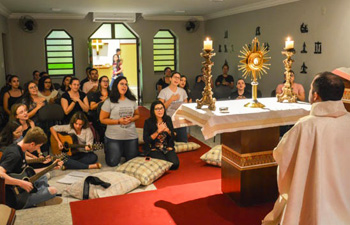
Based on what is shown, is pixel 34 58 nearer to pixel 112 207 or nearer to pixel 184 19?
pixel 184 19

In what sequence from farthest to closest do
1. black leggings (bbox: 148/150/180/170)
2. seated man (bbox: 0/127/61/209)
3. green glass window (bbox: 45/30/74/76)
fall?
green glass window (bbox: 45/30/74/76) < black leggings (bbox: 148/150/180/170) < seated man (bbox: 0/127/61/209)

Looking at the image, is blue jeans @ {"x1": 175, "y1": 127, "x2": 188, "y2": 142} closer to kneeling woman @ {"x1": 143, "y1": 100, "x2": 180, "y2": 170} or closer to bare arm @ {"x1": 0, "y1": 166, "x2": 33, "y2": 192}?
kneeling woman @ {"x1": 143, "y1": 100, "x2": 180, "y2": 170}

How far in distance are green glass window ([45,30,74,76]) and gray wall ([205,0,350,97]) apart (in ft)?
18.1

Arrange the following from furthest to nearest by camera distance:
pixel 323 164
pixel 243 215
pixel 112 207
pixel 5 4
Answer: pixel 5 4
pixel 112 207
pixel 243 215
pixel 323 164

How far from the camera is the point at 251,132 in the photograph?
397 cm

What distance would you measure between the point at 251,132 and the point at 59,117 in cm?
403

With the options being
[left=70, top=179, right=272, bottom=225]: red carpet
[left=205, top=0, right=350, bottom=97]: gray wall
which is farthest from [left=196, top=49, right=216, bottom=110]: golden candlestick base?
[left=205, top=0, right=350, bottom=97]: gray wall

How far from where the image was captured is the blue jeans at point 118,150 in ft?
20.0

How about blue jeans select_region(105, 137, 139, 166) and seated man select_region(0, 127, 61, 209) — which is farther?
blue jeans select_region(105, 137, 139, 166)

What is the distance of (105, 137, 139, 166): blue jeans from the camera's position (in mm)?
6094

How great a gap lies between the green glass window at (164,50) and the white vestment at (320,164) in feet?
37.2

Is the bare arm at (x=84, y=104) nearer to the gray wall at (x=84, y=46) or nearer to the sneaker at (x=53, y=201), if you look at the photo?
the sneaker at (x=53, y=201)

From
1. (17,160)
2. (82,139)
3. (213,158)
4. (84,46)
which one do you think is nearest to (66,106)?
(82,139)

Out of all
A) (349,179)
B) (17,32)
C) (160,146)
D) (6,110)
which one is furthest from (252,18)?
(349,179)
